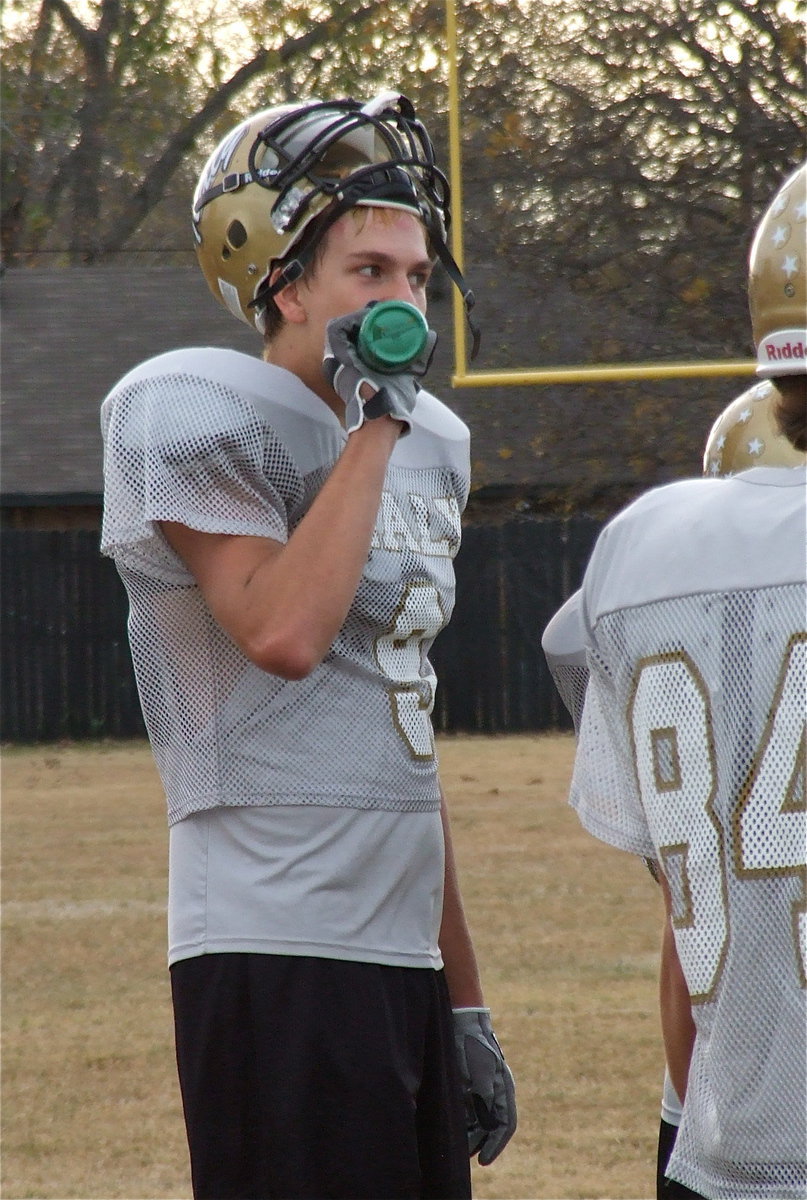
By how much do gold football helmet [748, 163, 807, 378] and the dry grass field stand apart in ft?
8.66

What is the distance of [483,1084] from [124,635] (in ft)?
44.8

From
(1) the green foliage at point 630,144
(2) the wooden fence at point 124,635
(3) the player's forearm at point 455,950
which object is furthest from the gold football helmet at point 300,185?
(2) the wooden fence at point 124,635

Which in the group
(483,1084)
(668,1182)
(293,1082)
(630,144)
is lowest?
(668,1182)

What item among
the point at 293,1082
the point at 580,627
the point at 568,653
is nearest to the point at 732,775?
the point at 580,627

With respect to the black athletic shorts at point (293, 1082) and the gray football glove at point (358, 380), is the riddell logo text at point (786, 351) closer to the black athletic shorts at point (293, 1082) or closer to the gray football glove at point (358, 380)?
the gray football glove at point (358, 380)

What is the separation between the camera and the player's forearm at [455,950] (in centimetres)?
219

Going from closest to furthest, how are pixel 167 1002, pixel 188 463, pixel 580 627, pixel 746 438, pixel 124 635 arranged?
pixel 188 463 < pixel 580 627 < pixel 746 438 < pixel 167 1002 < pixel 124 635

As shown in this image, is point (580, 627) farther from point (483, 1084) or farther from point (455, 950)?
point (483, 1084)

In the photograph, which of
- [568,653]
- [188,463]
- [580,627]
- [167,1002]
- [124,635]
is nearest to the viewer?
[188,463]

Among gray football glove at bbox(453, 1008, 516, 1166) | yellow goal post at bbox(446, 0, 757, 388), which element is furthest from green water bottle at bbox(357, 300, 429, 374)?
yellow goal post at bbox(446, 0, 757, 388)

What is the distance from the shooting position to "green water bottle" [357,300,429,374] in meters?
1.90

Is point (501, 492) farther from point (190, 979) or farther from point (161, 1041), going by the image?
point (190, 979)

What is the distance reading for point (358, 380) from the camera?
1.90 metres

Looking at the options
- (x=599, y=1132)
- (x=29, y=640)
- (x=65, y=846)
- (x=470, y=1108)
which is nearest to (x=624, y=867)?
(x=65, y=846)
